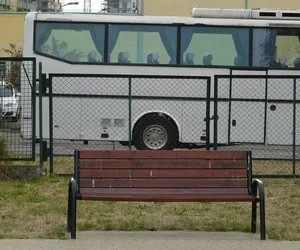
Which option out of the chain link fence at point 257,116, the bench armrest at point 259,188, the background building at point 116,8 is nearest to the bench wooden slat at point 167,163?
the bench armrest at point 259,188

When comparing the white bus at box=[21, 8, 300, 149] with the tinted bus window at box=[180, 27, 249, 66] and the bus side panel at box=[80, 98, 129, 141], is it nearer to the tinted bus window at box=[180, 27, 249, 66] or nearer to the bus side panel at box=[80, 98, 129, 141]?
the tinted bus window at box=[180, 27, 249, 66]

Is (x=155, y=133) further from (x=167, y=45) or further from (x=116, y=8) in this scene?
(x=116, y=8)

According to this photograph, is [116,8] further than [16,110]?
Yes

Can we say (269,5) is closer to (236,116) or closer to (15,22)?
(15,22)

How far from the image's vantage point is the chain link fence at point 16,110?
44.1 ft

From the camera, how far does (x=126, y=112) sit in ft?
58.1

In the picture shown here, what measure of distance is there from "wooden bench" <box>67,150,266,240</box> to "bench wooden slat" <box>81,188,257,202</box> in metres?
0.01

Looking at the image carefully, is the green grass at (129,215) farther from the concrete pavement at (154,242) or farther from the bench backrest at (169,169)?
the bench backrest at (169,169)

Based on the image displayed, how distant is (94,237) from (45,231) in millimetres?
637

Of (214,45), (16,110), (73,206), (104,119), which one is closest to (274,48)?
(214,45)

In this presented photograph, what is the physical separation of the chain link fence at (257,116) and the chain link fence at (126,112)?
49 cm

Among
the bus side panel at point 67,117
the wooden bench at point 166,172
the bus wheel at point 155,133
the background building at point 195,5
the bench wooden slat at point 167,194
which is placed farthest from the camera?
the background building at point 195,5

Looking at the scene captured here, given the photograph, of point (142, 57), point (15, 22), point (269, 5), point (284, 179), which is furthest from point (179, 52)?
point (15, 22)

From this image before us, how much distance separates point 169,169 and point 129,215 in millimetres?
1289
